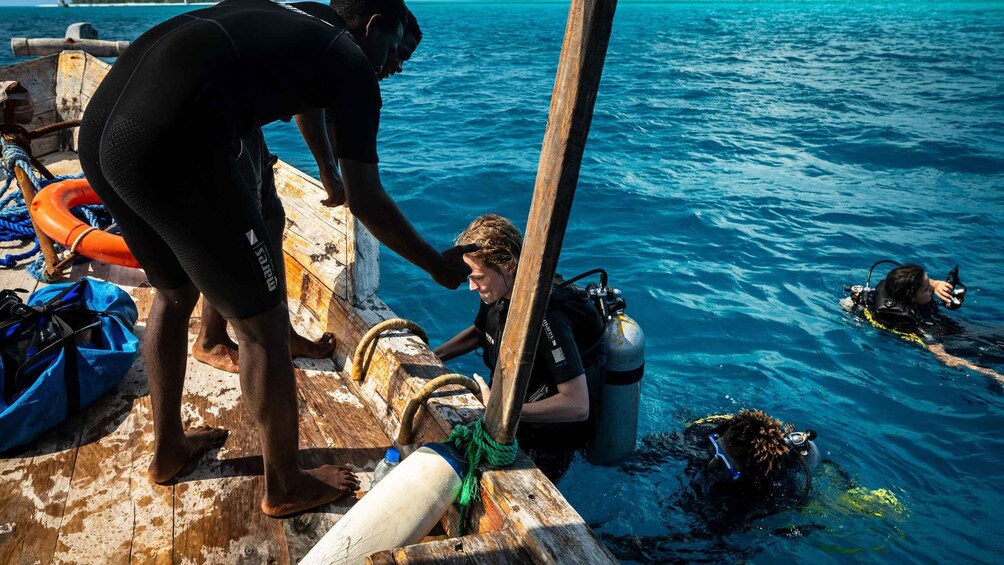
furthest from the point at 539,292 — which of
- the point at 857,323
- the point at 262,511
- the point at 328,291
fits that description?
the point at 857,323

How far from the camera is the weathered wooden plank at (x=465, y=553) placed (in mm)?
2020

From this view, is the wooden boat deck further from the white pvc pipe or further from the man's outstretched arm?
the man's outstretched arm

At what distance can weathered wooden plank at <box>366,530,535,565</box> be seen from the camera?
202 cm

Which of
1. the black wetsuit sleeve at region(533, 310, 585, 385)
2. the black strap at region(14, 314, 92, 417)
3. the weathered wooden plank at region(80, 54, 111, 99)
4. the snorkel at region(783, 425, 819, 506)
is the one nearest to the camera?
the black strap at region(14, 314, 92, 417)

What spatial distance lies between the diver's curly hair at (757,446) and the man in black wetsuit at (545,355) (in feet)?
2.65

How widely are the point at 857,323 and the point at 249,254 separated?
6.89 meters

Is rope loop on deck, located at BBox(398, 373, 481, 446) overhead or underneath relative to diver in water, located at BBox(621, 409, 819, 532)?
overhead

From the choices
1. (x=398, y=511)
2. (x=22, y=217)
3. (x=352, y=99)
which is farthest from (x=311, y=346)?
(x=22, y=217)

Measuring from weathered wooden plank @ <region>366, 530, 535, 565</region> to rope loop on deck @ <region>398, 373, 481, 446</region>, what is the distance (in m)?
0.75

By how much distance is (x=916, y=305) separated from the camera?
21.9 ft

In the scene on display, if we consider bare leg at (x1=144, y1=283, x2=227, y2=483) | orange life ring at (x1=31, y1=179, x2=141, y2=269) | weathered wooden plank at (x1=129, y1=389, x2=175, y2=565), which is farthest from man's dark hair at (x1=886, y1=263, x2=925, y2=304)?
orange life ring at (x1=31, y1=179, x2=141, y2=269)

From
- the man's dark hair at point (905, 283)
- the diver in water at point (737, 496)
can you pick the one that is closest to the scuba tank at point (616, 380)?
the diver in water at point (737, 496)

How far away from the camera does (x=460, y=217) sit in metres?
9.42

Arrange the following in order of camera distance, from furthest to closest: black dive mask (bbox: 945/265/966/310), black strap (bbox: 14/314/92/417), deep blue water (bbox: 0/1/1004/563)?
black dive mask (bbox: 945/265/966/310)
deep blue water (bbox: 0/1/1004/563)
black strap (bbox: 14/314/92/417)
